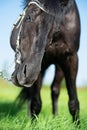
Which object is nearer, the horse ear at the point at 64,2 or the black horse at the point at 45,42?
the black horse at the point at 45,42

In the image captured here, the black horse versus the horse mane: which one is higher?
the horse mane

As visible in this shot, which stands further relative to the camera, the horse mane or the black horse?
the horse mane

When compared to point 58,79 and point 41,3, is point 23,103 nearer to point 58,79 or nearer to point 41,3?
point 58,79

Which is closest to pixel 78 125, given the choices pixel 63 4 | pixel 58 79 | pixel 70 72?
pixel 70 72

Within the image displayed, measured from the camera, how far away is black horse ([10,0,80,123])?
4.00m

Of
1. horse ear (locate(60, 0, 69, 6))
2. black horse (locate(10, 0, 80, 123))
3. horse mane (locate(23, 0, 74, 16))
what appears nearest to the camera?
black horse (locate(10, 0, 80, 123))

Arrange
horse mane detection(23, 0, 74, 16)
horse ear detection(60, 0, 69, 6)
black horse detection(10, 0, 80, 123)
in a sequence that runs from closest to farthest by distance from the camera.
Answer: black horse detection(10, 0, 80, 123) < horse mane detection(23, 0, 74, 16) < horse ear detection(60, 0, 69, 6)

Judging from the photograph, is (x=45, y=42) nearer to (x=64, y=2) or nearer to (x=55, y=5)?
(x=55, y=5)

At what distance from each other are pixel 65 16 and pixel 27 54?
78 cm

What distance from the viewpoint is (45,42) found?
4.11 m

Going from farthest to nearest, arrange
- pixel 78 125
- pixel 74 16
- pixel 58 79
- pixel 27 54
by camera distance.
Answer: pixel 58 79
pixel 74 16
pixel 78 125
pixel 27 54

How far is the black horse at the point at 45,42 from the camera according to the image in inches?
157

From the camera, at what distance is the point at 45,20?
411 centimetres

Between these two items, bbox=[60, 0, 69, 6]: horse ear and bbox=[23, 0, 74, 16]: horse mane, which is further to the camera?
bbox=[60, 0, 69, 6]: horse ear
